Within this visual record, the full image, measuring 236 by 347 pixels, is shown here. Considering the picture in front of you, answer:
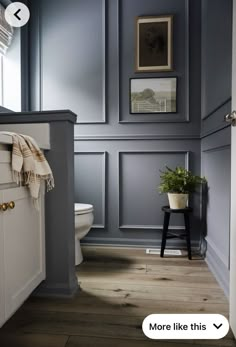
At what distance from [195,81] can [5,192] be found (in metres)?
1.86

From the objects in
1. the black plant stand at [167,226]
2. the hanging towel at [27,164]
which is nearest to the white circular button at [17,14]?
the hanging towel at [27,164]

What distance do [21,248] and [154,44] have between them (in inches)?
76.7

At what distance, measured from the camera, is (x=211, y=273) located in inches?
70.7

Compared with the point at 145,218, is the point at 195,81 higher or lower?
higher

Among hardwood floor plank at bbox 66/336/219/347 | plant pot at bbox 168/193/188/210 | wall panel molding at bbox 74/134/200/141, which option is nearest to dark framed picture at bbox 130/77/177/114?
wall panel molding at bbox 74/134/200/141

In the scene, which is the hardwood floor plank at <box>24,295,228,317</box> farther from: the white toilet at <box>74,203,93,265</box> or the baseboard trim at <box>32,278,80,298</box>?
the white toilet at <box>74,203,93,265</box>

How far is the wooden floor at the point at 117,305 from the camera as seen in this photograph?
44.3 inches

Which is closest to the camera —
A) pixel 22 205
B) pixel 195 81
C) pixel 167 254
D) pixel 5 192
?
pixel 5 192

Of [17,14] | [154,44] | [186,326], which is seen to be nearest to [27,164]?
[186,326]

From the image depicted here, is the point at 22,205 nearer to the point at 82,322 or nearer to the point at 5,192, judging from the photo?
the point at 5,192

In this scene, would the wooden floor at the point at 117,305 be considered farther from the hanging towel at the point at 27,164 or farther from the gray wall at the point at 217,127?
the hanging towel at the point at 27,164

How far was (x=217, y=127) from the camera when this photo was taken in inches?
67.2

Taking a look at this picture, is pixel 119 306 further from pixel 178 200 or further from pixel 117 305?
pixel 178 200

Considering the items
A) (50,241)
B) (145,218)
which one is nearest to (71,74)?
(145,218)
